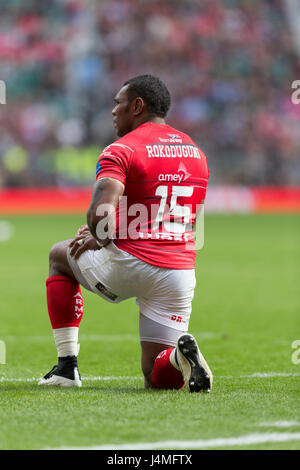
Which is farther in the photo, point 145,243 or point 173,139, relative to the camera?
point 173,139

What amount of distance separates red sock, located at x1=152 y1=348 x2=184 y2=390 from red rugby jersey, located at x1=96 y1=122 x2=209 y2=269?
1.75 ft

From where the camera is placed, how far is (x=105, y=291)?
475 cm

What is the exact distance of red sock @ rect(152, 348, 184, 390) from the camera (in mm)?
4512

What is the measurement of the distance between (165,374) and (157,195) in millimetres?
1038

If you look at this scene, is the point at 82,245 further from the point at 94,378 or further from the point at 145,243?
the point at 94,378

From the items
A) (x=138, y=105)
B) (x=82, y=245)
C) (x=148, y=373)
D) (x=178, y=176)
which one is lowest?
(x=148, y=373)

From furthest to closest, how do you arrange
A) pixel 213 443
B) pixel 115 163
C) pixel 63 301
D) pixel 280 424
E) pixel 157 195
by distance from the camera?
pixel 63 301, pixel 157 195, pixel 115 163, pixel 280 424, pixel 213 443

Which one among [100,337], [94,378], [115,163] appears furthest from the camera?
[100,337]

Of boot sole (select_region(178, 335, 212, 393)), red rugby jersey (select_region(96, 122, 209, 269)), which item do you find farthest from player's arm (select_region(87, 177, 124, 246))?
boot sole (select_region(178, 335, 212, 393))

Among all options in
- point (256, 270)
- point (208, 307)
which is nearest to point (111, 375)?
point (208, 307)

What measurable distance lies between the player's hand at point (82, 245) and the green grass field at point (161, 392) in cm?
81

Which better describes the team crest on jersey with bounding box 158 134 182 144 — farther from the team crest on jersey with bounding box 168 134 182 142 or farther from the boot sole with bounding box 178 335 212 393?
the boot sole with bounding box 178 335 212 393

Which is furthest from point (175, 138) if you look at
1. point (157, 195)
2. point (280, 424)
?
point (280, 424)

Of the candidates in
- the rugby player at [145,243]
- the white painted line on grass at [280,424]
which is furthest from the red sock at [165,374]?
the white painted line on grass at [280,424]
